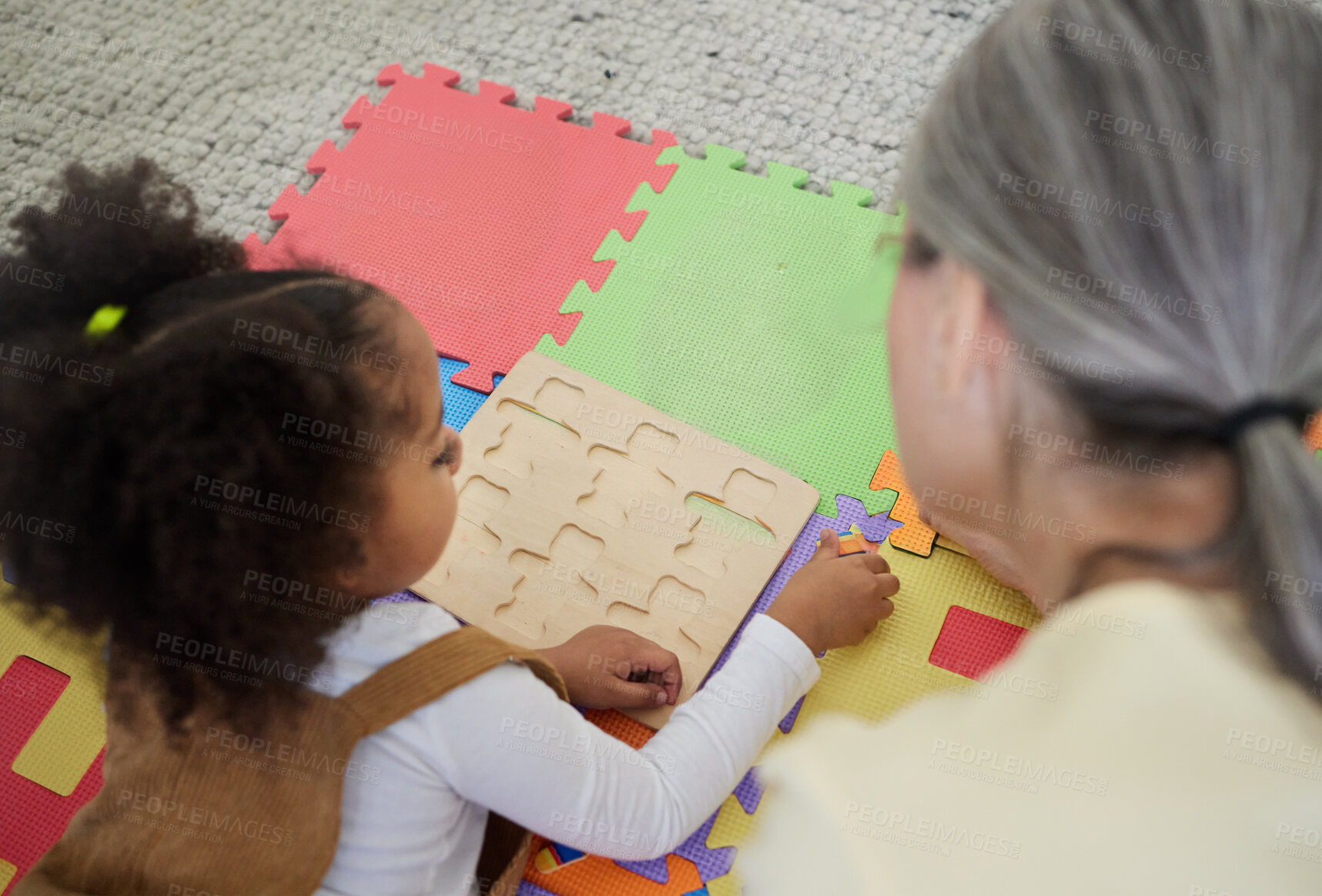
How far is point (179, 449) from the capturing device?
0.52 meters

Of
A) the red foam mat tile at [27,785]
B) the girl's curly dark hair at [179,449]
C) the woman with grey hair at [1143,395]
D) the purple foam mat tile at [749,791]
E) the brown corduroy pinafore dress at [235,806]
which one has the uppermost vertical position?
the woman with grey hair at [1143,395]

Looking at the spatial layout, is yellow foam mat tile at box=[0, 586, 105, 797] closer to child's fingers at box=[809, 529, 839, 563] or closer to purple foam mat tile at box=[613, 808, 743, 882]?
purple foam mat tile at box=[613, 808, 743, 882]

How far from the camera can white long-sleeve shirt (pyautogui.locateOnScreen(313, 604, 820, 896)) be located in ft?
2.04

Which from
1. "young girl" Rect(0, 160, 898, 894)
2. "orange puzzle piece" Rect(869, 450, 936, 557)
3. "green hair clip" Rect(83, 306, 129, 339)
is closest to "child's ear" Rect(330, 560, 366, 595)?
"young girl" Rect(0, 160, 898, 894)

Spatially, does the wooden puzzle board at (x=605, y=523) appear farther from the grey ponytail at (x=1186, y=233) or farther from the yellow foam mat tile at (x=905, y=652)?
the grey ponytail at (x=1186, y=233)

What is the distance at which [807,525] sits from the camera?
0.89 m

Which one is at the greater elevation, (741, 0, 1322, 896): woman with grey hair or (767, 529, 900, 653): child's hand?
(741, 0, 1322, 896): woman with grey hair

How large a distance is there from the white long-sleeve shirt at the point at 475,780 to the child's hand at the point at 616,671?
70mm

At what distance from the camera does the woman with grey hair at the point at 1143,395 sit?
418mm

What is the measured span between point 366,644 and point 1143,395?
0.48m

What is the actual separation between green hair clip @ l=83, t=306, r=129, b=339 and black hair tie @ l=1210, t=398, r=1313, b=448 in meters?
0.58

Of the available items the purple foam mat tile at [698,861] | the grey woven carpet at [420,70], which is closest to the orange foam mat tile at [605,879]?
the purple foam mat tile at [698,861]

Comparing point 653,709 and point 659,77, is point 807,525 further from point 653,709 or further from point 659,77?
point 659,77

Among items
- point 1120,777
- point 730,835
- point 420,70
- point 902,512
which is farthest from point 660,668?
point 420,70
